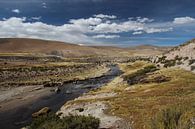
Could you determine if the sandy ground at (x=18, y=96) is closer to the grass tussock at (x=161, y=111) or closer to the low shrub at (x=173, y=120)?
the grass tussock at (x=161, y=111)

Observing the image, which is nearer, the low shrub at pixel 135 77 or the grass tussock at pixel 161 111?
the grass tussock at pixel 161 111

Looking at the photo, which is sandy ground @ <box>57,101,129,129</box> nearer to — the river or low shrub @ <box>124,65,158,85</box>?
the river

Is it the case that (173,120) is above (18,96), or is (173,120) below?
above

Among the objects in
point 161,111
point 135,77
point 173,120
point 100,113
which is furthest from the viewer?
point 135,77

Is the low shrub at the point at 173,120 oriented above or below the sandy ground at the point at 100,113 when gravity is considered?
above

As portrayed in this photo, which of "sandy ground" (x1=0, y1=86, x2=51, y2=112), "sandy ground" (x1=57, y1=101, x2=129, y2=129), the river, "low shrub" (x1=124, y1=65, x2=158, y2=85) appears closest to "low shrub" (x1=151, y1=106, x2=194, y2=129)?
"sandy ground" (x1=57, y1=101, x2=129, y2=129)

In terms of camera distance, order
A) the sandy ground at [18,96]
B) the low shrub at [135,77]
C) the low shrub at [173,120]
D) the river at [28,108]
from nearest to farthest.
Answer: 1. the low shrub at [173,120]
2. the river at [28,108]
3. the sandy ground at [18,96]
4. the low shrub at [135,77]

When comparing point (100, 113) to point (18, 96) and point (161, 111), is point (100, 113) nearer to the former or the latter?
point (161, 111)

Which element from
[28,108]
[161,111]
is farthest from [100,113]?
[28,108]

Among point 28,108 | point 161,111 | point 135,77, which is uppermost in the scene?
point 161,111

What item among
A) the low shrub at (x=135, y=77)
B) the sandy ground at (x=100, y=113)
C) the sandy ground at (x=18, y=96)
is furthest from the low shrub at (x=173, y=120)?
the low shrub at (x=135, y=77)

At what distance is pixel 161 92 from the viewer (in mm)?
43000

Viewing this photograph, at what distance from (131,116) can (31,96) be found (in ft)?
119

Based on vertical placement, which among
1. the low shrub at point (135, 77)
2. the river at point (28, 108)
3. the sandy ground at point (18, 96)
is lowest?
the sandy ground at point (18, 96)
